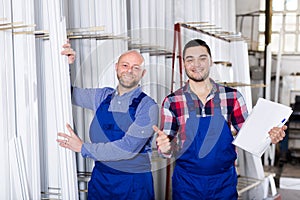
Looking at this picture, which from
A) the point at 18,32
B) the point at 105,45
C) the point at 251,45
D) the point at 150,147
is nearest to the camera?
the point at 18,32

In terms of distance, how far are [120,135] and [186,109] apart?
37 cm

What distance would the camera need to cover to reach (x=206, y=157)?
204 cm

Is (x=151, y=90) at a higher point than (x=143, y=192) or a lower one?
higher

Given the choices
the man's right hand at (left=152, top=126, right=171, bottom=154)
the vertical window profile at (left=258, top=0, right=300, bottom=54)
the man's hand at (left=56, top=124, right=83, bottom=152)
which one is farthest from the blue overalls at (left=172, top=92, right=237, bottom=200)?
the vertical window profile at (left=258, top=0, right=300, bottom=54)

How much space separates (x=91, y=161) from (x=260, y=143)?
0.74 m

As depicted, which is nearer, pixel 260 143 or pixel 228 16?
pixel 260 143

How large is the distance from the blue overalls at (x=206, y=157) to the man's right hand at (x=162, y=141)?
0.43ft

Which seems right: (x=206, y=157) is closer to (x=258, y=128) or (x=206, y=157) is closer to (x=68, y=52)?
(x=258, y=128)

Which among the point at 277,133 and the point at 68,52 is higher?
the point at 68,52

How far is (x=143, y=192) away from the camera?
1.93 meters

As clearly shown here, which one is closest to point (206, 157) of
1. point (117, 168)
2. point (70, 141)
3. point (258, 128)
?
point (258, 128)

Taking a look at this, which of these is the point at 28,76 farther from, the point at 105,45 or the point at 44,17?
the point at 105,45

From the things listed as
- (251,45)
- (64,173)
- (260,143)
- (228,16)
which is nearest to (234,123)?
(260,143)

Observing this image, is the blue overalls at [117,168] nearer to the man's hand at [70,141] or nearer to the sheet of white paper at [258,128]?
the man's hand at [70,141]
